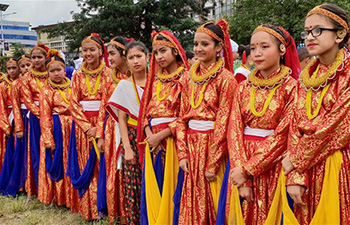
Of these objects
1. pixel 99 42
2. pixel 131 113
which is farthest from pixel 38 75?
pixel 131 113

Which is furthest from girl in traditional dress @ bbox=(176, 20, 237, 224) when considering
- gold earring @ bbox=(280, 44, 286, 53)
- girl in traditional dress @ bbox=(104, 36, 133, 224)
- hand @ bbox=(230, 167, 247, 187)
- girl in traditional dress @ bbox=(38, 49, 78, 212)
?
girl in traditional dress @ bbox=(38, 49, 78, 212)

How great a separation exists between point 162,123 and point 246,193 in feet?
3.65

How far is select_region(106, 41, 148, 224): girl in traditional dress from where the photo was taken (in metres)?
3.63

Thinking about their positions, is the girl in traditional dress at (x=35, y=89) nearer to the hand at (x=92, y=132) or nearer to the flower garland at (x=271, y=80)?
the hand at (x=92, y=132)

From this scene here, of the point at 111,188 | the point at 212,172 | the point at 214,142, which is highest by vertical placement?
the point at 214,142

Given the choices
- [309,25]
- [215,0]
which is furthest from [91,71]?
[215,0]

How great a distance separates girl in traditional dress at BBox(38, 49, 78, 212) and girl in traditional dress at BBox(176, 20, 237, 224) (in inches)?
86.9

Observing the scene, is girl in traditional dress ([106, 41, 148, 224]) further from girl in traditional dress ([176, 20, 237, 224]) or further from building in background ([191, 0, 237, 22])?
building in background ([191, 0, 237, 22])

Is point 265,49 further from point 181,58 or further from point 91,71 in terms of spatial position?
point 91,71

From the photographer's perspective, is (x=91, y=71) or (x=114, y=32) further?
(x=114, y=32)

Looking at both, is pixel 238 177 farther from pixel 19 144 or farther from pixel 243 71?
pixel 19 144

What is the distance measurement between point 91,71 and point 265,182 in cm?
253

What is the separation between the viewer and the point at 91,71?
4.27 meters

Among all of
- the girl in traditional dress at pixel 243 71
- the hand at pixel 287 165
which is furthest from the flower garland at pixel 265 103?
the girl in traditional dress at pixel 243 71
